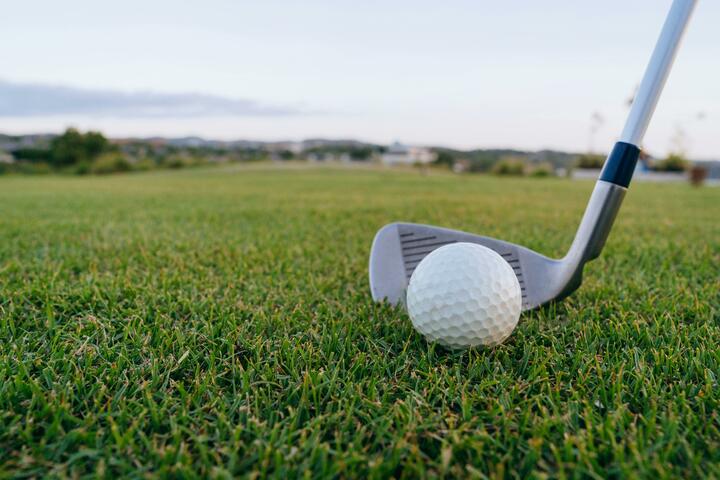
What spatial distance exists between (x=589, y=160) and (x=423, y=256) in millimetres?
33525

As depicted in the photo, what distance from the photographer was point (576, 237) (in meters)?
1.87

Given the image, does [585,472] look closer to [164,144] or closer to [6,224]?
[6,224]

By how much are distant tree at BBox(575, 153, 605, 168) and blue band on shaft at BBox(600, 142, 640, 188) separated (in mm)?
32693

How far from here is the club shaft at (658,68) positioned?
1.62m

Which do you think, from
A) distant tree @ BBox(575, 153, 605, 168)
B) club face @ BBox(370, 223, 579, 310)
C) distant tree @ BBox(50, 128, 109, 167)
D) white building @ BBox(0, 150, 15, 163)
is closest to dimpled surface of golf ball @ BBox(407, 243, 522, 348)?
club face @ BBox(370, 223, 579, 310)

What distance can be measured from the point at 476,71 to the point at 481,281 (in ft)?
43.1

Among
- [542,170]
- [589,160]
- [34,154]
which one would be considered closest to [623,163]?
[542,170]

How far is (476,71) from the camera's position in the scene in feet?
43.9

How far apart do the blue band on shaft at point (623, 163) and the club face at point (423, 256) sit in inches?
16.1

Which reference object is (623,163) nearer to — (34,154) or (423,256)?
(423,256)

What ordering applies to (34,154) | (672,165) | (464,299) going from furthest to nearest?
(34,154) < (672,165) < (464,299)

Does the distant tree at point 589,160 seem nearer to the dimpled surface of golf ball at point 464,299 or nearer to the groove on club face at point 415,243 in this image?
the groove on club face at point 415,243

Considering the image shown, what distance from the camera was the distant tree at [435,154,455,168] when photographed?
42438 mm

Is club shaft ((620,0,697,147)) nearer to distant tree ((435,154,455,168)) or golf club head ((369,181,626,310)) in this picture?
golf club head ((369,181,626,310))
